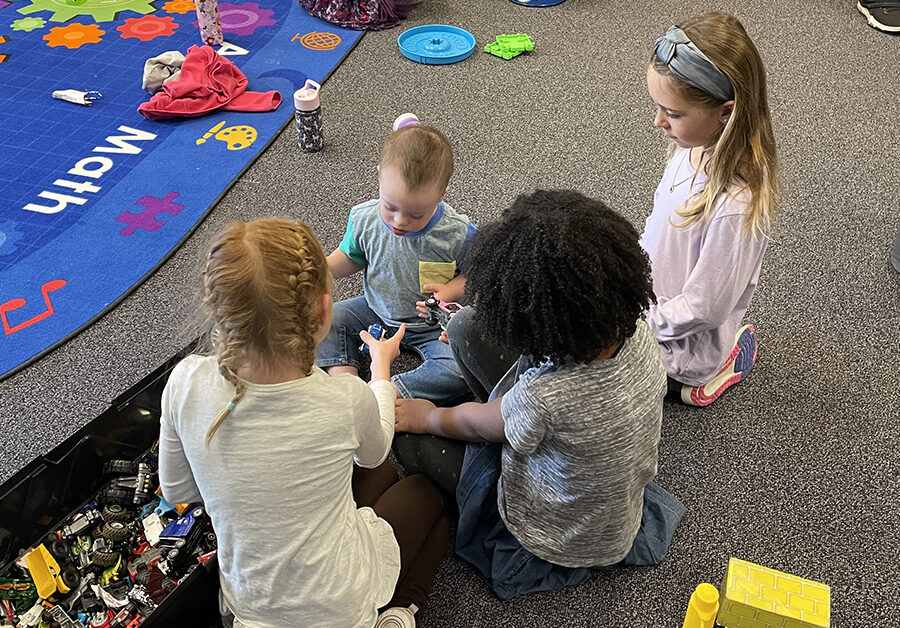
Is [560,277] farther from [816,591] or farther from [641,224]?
[641,224]

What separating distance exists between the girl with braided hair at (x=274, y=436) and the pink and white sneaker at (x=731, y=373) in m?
0.67

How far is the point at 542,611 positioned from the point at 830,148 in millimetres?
1480

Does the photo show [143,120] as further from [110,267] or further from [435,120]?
[435,120]

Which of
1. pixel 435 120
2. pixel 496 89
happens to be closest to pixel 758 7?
pixel 496 89

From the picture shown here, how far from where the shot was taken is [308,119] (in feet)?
6.34

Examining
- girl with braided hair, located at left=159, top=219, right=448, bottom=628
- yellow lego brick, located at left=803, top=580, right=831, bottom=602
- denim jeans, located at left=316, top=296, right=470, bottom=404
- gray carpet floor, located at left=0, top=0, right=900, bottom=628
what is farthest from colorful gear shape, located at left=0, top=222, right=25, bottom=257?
yellow lego brick, located at left=803, top=580, right=831, bottom=602

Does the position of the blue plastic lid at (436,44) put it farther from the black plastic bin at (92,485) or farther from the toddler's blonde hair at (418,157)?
the black plastic bin at (92,485)

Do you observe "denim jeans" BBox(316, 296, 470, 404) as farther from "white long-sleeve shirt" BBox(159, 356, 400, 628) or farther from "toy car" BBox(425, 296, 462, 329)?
"white long-sleeve shirt" BBox(159, 356, 400, 628)

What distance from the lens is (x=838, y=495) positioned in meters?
1.28

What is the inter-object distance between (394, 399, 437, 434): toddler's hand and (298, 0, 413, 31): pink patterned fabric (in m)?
1.62

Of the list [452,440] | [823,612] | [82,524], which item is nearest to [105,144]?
[82,524]

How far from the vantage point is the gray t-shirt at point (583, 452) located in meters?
0.91

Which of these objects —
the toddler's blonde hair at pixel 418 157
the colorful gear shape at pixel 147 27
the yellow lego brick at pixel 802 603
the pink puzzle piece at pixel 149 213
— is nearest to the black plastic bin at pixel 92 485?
the toddler's blonde hair at pixel 418 157

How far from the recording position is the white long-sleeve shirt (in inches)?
32.2
